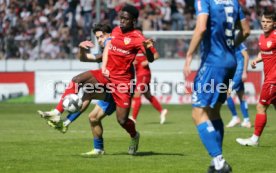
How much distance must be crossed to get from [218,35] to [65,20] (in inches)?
1040

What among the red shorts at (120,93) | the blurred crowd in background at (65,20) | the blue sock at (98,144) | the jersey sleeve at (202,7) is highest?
the jersey sleeve at (202,7)

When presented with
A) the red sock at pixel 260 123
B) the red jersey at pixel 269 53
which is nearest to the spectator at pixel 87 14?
the red jersey at pixel 269 53

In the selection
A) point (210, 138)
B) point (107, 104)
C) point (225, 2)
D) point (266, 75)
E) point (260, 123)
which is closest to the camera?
point (210, 138)

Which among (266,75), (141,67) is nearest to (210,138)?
(266,75)

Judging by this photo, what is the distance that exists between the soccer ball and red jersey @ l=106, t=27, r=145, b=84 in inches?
25.4

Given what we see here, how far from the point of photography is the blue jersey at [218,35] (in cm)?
966

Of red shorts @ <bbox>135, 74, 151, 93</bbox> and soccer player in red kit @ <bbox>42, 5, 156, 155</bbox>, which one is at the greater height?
soccer player in red kit @ <bbox>42, 5, 156, 155</bbox>

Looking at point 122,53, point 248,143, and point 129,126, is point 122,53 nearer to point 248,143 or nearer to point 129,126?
point 129,126

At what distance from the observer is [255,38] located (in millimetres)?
31453

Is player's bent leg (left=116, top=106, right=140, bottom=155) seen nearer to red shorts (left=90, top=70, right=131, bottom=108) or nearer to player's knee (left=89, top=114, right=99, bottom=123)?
red shorts (left=90, top=70, right=131, bottom=108)

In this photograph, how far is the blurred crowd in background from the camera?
1318 inches

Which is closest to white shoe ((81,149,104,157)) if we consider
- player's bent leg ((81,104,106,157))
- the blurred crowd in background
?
player's bent leg ((81,104,106,157))

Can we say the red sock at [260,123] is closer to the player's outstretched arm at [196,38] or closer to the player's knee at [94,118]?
the player's knee at [94,118]

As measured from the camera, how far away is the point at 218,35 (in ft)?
31.9
